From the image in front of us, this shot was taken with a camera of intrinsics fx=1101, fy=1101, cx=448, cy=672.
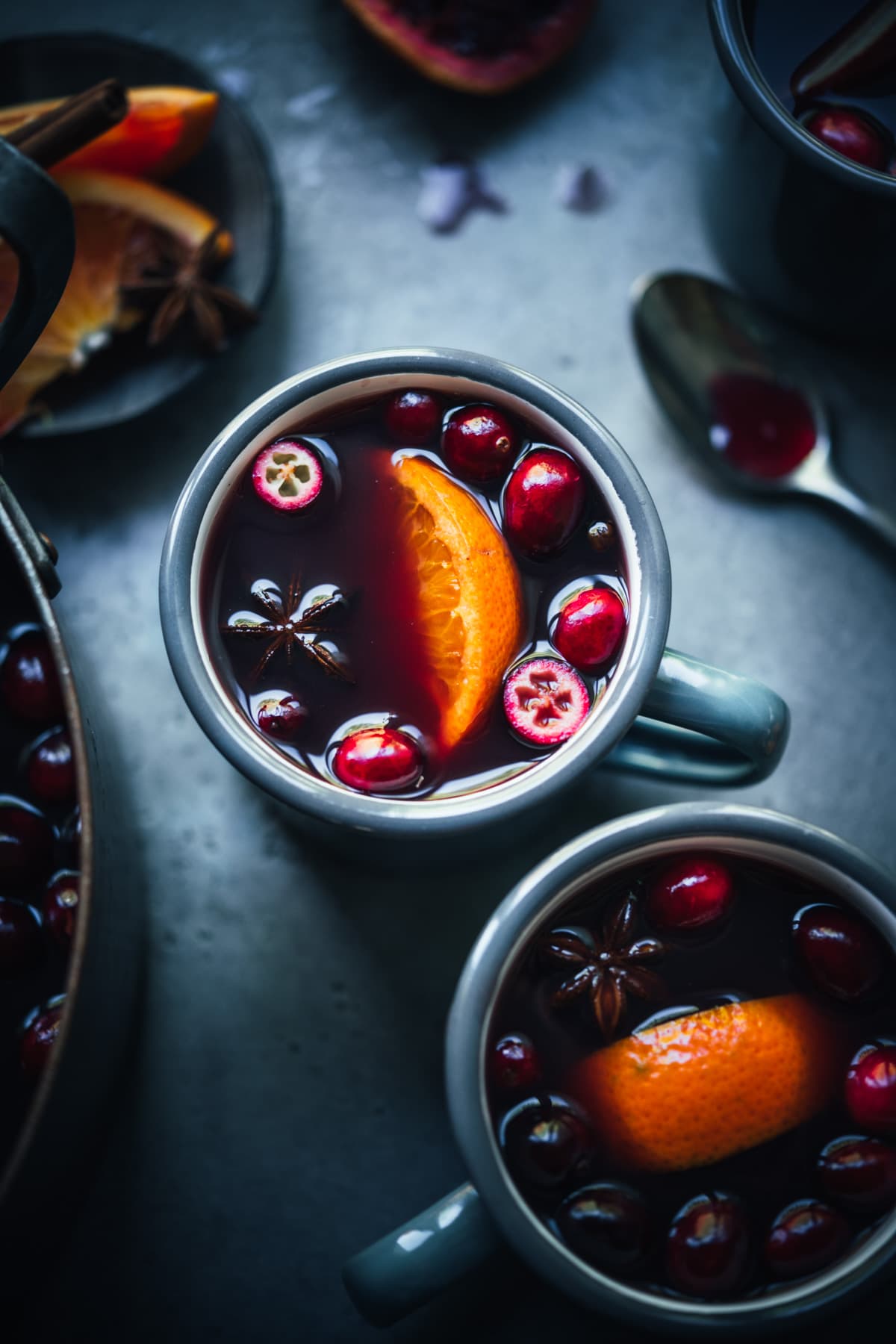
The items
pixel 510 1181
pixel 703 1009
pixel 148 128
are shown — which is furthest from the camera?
pixel 148 128

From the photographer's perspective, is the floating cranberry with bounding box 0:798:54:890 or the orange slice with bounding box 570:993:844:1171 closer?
the orange slice with bounding box 570:993:844:1171

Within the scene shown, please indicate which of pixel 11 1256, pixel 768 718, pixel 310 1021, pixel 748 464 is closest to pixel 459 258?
pixel 748 464

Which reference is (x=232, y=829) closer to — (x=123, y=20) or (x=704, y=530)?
(x=704, y=530)

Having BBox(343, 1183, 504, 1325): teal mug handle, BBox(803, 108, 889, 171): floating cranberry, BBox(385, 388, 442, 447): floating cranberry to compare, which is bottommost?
BBox(343, 1183, 504, 1325): teal mug handle

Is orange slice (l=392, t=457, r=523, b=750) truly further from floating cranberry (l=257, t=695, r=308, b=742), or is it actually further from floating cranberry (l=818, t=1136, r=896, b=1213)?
floating cranberry (l=818, t=1136, r=896, b=1213)

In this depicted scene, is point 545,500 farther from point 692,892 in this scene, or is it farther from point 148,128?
point 148,128

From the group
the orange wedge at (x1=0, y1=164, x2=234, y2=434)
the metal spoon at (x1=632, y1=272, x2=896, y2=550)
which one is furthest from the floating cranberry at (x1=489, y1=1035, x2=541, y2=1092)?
the orange wedge at (x1=0, y1=164, x2=234, y2=434)

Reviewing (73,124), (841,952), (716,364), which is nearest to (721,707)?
(841,952)
